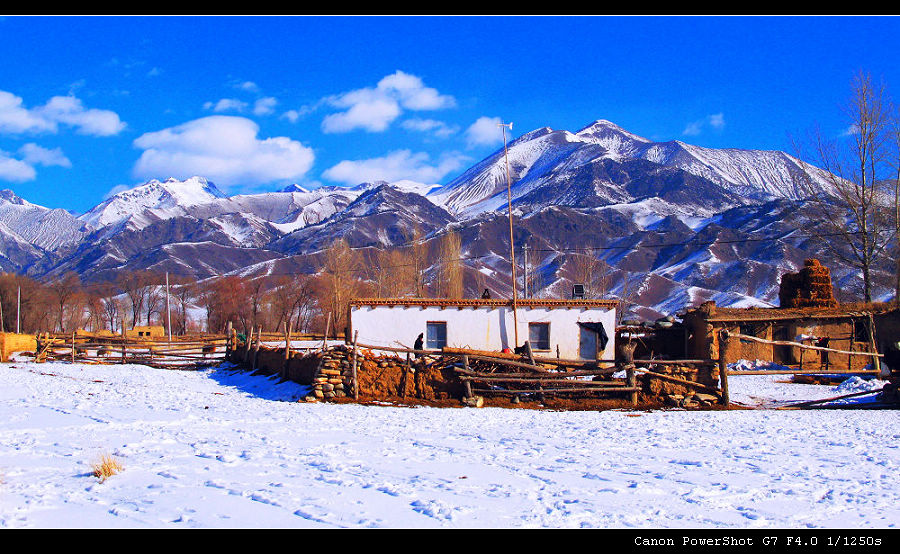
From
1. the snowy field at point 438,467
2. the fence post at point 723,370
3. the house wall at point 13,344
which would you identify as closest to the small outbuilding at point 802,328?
the fence post at point 723,370

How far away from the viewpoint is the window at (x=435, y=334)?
3228 centimetres

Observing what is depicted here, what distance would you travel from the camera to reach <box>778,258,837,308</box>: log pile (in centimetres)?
3466

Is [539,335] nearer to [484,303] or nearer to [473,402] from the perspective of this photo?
[484,303]

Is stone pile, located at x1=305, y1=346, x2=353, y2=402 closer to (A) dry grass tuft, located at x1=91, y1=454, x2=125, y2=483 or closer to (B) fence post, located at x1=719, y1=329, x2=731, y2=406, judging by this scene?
(B) fence post, located at x1=719, y1=329, x2=731, y2=406

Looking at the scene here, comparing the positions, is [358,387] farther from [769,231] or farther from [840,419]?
[769,231]

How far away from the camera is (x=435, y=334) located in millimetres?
32344

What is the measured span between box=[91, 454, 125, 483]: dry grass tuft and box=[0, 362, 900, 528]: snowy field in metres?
0.12

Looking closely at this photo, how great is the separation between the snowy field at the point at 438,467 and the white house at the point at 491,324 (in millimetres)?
13530

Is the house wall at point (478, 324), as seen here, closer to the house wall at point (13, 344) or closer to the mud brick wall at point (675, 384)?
the mud brick wall at point (675, 384)

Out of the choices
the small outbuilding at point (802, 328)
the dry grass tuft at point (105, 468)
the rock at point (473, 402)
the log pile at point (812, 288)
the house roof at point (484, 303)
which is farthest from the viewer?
the log pile at point (812, 288)

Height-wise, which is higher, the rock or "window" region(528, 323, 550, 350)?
"window" region(528, 323, 550, 350)

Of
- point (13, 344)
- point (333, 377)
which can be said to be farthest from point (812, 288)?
point (13, 344)

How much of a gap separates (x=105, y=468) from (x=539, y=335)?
83.9ft

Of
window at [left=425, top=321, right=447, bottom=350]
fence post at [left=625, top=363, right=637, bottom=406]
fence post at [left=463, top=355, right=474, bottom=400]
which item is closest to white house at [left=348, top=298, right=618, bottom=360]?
window at [left=425, top=321, right=447, bottom=350]
